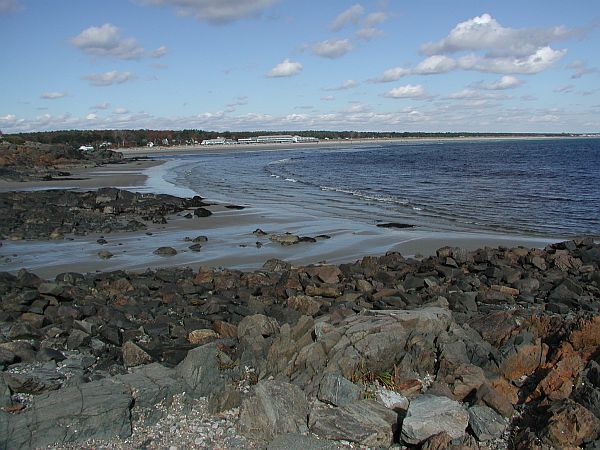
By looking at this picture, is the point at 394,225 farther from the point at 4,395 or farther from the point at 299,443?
the point at 4,395

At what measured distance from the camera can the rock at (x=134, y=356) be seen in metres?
7.96

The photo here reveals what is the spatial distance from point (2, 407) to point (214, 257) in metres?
10.8

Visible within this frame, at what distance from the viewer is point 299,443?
19.0 ft

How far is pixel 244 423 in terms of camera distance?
605 cm

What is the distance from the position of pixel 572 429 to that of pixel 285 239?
1442 cm

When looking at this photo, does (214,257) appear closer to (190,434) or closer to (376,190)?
(190,434)

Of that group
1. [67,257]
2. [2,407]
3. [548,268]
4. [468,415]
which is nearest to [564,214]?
[548,268]

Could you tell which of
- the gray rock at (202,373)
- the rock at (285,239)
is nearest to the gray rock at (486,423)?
the gray rock at (202,373)

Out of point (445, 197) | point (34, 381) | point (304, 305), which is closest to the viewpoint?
point (34, 381)

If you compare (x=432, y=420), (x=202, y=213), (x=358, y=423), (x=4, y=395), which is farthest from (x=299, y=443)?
(x=202, y=213)

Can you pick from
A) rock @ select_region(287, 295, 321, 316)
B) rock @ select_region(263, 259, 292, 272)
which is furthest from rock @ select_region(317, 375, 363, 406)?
rock @ select_region(263, 259, 292, 272)

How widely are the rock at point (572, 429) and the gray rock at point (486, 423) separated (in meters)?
0.47

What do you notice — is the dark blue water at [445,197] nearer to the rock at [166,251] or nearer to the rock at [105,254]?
the rock at [166,251]

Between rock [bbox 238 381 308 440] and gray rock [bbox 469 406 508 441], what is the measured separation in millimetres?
1714
